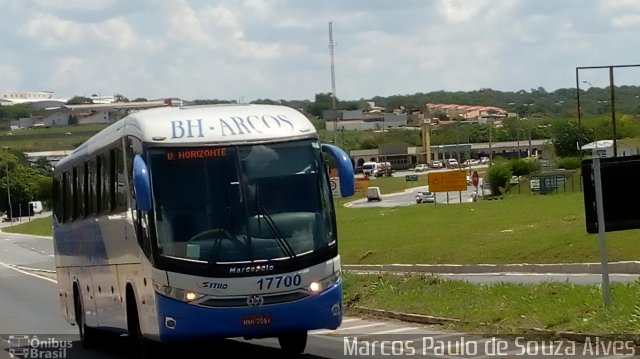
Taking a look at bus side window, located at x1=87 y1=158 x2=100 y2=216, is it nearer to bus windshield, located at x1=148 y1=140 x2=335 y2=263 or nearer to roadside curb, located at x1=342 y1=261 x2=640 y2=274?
bus windshield, located at x1=148 y1=140 x2=335 y2=263

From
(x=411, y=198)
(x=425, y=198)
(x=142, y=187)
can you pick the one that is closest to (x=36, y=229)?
(x=411, y=198)

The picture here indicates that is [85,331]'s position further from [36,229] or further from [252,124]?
[36,229]

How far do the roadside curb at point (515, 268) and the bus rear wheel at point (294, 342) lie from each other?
616 inches

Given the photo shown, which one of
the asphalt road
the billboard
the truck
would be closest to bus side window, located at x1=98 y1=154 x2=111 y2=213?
the billboard

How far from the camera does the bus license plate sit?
1331 cm

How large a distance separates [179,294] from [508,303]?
643cm

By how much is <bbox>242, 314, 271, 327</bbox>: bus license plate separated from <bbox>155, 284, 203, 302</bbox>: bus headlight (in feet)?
1.89

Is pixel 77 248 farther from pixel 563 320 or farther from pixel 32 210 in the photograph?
pixel 32 210

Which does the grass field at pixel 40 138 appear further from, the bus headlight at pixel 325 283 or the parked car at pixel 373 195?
the bus headlight at pixel 325 283

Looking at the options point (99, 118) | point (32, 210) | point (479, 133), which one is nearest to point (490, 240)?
point (99, 118)

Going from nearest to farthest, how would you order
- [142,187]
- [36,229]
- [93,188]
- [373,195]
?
[142,187]
[93,188]
[373,195]
[36,229]

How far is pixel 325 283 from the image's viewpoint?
540 inches

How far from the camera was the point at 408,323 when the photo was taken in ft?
62.9

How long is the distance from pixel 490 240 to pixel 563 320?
28125 mm
